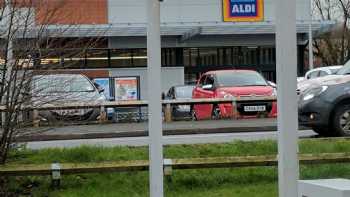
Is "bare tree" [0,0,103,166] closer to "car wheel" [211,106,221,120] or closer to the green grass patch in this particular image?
the green grass patch

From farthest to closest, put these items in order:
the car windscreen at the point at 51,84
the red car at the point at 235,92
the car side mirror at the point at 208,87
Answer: the car side mirror at the point at 208,87, the red car at the point at 235,92, the car windscreen at the point at 51,84

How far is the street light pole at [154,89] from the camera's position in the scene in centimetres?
573

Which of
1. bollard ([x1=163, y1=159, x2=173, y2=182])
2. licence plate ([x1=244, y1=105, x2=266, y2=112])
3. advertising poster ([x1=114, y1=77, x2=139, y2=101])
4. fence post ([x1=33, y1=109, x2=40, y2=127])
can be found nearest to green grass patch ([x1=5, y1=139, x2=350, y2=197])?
bollard ([x1=163, y1=159, x2=173, y2=182])

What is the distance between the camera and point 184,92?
26109mm

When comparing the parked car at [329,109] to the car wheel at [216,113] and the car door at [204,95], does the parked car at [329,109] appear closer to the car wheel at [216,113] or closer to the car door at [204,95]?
the car wheel at [216,113]

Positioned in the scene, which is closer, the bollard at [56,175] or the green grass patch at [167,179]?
the green grass patch at [167,179]

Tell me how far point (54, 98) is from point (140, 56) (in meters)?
30.1

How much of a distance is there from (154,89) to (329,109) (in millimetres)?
7024

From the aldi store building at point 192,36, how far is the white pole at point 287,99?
3098cm

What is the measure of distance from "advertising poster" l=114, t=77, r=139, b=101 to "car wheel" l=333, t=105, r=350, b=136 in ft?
54.3

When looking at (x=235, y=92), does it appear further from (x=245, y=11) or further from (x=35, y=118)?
(x=245, y=11)

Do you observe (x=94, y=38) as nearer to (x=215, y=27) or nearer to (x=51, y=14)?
(x=51, y=14)

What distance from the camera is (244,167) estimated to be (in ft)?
28.1

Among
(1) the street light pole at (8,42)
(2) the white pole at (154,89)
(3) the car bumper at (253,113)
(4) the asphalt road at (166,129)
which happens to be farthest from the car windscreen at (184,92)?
(2) the white pole at (154,89)
